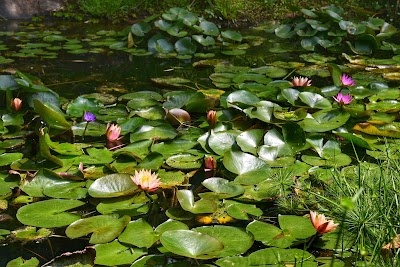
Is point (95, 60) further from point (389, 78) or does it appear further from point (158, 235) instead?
point (158, 235)

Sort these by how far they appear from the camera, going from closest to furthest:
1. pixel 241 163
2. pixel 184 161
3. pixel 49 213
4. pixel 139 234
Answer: pixel 139 234, pixel 49 213, pixel 241 163, pixel 184 161

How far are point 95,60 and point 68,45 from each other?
0.48 m

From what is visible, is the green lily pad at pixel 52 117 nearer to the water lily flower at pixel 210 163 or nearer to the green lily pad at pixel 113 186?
the green lily pad at pixel 113 186

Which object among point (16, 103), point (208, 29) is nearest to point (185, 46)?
point (208, 29)

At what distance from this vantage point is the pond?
1600 millimetres

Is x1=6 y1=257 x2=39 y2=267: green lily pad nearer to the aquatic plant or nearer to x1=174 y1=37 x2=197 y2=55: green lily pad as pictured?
x1=174 y1=37 x2=197 y2=55: green lily pad

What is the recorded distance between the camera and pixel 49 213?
5.97 feet

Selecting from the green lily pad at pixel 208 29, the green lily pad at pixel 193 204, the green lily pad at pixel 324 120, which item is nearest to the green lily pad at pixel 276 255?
the green lily pad at pixel 193 204

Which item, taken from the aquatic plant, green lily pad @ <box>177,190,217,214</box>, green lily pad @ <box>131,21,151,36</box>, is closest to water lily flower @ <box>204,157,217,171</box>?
green lily pad @ <box>177,190,217,214</box>

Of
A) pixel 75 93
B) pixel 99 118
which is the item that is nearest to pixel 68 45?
pixel 75 93

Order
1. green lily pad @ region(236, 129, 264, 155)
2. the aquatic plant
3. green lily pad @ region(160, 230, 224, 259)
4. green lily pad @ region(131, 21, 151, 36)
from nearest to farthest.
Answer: green lily pad @ region(160, 230, 224, 259) < green lily pad @ region(236, 129, 264, 155) < the aquatic plant < green lily pad @ region(131, 21, 151, 36)

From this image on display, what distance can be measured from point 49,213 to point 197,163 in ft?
2.02

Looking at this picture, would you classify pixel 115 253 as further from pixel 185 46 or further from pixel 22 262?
pixel 185 46

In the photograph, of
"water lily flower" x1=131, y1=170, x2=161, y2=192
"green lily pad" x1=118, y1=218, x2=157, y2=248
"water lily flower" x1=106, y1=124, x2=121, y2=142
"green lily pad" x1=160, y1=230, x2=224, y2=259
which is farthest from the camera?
"water lily flower" x1=106, y1=124, x2=121, y2=142
